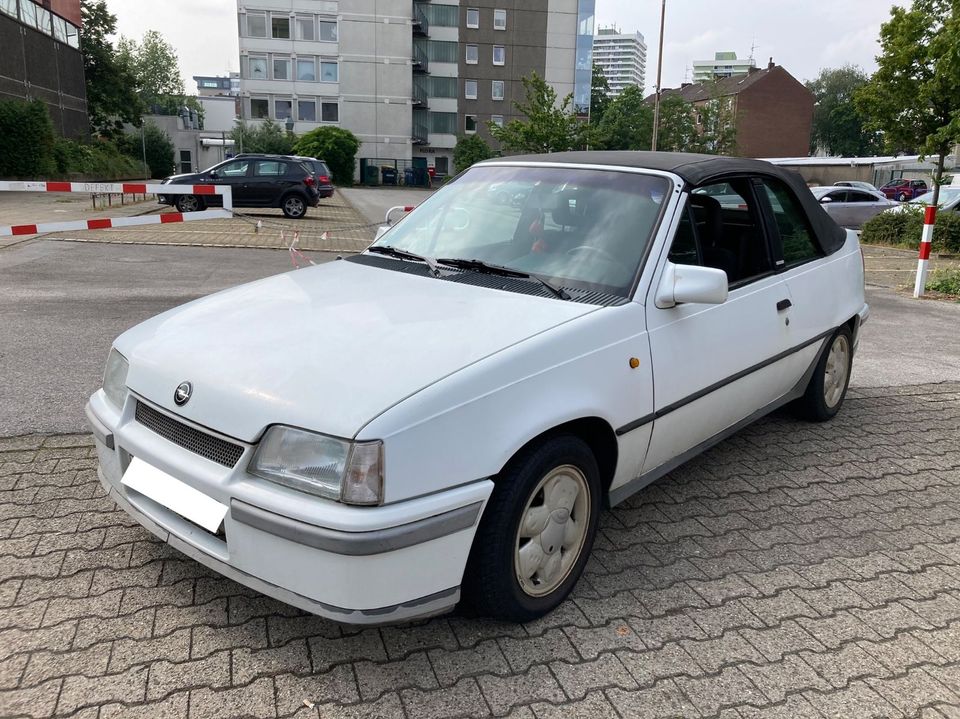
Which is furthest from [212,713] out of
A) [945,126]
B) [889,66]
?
[889,66]

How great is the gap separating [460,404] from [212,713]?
120cm

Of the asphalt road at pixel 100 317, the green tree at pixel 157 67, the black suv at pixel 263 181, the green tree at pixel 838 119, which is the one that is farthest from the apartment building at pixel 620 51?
the asphalt road at pixel 100 317

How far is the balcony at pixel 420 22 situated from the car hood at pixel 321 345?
213ft

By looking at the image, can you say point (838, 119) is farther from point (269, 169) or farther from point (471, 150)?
point (269, 169)

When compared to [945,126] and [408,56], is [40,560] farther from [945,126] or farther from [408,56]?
[408,56]

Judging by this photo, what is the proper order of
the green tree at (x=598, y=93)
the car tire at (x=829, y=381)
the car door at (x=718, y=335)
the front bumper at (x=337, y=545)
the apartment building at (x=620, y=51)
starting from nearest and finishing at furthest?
the front bumper at (x=337, y=545) < the car door at (x=718, y=335) < the car tire at (x=829, y=381) < the green tree at (x=598, y=93) < the apartment building at (x=620, y=51)

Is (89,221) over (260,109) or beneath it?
beneath

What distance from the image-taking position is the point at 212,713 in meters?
2.40

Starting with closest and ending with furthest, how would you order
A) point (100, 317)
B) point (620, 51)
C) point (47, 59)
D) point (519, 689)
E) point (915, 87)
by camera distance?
point (519, 689) → point (100, 317) → point (915, 87) → point (47, 59) → point (620, 51)

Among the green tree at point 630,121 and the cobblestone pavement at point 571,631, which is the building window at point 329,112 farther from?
the cobblestone pavement at point 571,631

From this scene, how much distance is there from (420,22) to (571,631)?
219 feet

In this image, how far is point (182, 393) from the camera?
2682 millimetres

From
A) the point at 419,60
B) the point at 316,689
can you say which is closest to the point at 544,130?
the point at 316,689

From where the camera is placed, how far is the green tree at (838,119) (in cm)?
8738
